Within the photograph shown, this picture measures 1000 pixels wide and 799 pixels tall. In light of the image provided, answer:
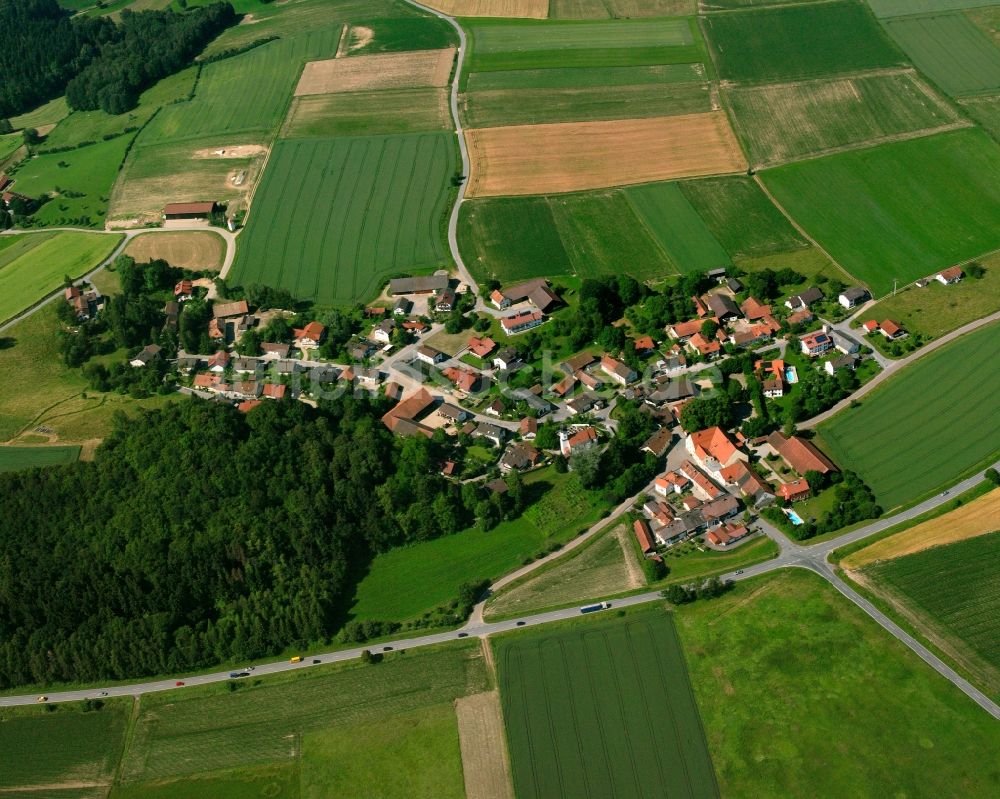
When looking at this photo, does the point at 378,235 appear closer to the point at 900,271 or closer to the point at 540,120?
the point at 540,120

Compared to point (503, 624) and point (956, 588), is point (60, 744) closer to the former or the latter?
point (503, 624)

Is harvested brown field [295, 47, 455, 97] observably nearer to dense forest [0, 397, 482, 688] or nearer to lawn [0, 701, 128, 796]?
dense forest [0, 397, 482, 688]

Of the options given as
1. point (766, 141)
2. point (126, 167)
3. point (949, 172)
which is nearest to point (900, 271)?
point (949, 172)

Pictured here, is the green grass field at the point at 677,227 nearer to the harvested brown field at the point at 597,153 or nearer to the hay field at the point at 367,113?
the harvested brown field at the point at 597,153

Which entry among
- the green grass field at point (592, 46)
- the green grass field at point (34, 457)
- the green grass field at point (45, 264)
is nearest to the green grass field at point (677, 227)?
the green grass field at point (592, 46)

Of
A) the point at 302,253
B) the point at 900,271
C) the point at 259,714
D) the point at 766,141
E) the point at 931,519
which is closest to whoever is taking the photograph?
the point at 259,714

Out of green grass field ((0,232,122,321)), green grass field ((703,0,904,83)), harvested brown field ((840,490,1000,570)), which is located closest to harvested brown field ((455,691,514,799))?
harvested brown field ((840,490,1000,570))
